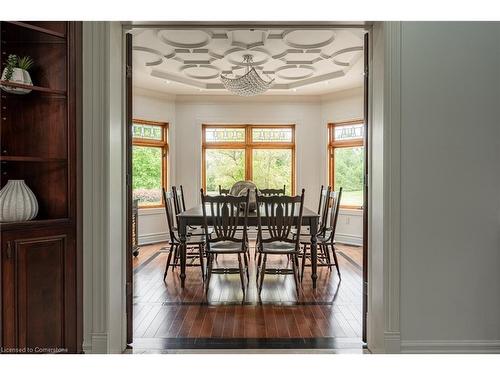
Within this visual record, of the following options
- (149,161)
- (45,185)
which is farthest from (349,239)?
(45,185)

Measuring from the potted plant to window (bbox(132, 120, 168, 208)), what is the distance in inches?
171

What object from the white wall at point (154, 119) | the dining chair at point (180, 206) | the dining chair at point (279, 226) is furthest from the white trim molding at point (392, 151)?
the white wall at point (154, 119)

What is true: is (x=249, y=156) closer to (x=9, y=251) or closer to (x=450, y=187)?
(x=450, y=187)

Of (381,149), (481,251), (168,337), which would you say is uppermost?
(381,149)

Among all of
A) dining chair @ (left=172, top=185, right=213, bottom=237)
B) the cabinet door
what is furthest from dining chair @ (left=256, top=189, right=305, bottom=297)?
the cabinet door

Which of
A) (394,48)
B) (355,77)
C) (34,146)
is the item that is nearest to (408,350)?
(394,48)

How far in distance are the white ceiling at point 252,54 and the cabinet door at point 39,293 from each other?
2246mm

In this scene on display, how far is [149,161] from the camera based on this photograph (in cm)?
680

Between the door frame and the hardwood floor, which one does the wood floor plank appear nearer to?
the hardwood floor

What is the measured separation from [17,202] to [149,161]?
4.76 m

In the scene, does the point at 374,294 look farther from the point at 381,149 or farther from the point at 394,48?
the point at 394,48

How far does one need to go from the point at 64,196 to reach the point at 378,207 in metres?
2.06

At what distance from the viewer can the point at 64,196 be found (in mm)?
2289

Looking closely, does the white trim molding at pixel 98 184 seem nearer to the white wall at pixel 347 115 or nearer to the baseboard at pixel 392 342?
the baseboard at pixel 392 342
